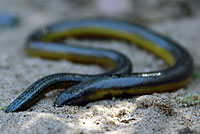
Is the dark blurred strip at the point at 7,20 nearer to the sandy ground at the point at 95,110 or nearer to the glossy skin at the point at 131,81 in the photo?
the glossy skin at the point at 131,81

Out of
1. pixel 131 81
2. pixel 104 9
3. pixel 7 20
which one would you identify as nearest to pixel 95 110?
pixel 131 81

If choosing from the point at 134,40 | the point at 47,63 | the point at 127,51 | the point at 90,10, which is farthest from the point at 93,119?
the point at 90,10

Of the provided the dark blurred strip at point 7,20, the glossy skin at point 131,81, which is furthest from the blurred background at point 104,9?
the glossy skin at point 131,81

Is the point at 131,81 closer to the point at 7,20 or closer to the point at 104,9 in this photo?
the point at 104,9

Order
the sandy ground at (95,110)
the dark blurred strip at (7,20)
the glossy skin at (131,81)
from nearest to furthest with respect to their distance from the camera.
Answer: the sandy ground at (95,110)
the glossy skin at (131,81)
the dark blurred strip at (7,20)

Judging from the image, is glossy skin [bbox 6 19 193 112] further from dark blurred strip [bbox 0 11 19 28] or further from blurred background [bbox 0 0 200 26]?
dark blurred strip [bbox 0 11 19 28]

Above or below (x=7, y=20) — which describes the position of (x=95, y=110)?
below

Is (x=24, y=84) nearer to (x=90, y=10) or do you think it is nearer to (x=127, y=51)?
(x=127, y=51)

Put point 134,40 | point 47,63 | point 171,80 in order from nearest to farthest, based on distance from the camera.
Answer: point 171,80 → point 47,63 → point 134,40

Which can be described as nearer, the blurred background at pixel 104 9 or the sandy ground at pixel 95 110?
the sandy ground at pixel 95 110

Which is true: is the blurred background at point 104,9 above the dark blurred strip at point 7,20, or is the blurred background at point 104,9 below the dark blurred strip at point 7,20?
above

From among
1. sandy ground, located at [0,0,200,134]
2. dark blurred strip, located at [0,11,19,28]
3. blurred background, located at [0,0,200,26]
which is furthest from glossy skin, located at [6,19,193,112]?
dark blurred strip, located at [0,11,19,28]
